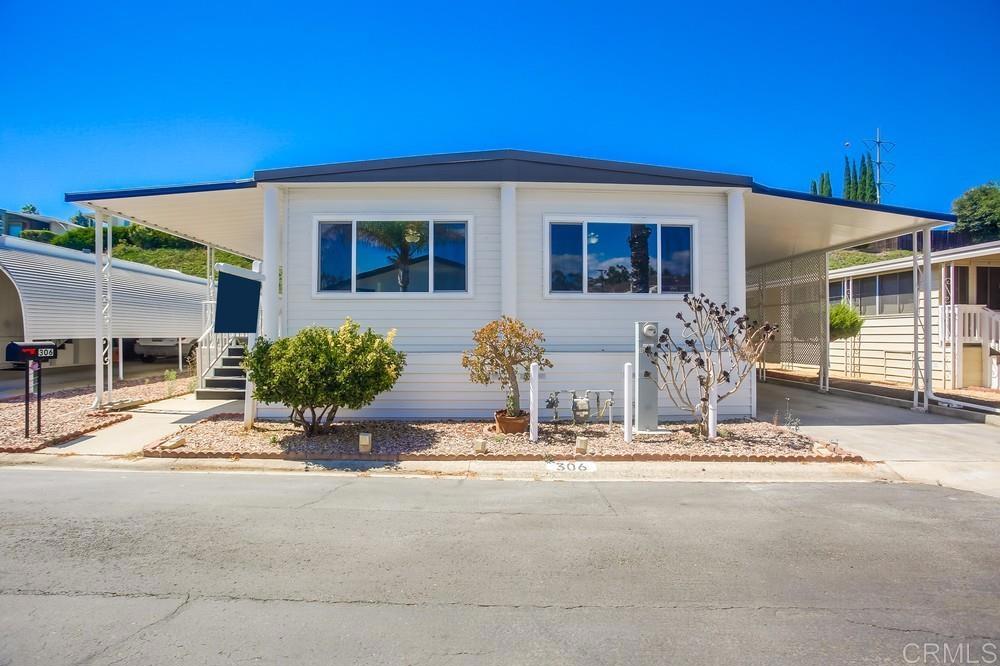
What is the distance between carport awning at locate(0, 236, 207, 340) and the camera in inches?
583

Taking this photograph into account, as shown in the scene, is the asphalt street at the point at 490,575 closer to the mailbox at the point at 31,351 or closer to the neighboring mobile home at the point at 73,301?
the mailbox at the point at 31,351

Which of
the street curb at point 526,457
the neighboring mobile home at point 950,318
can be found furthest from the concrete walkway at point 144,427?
the neighboring mobile home at point 950,318

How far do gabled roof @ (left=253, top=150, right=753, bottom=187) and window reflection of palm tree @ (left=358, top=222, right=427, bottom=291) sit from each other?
2.71 ft

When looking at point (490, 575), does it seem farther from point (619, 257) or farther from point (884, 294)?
point (884, 294)

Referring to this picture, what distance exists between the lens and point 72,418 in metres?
10.2

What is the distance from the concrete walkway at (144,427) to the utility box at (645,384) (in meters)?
7.21

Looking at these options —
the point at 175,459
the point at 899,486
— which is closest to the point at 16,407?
the point at 175,459

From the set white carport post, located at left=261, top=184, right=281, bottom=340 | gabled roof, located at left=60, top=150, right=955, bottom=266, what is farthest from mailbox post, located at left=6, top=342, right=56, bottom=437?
white carport post, located at left=261, top=184, right=281, bottom=340

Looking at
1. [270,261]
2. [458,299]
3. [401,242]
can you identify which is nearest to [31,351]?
[270,261]

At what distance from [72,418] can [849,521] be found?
11688 mm

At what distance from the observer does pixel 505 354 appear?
877 cm

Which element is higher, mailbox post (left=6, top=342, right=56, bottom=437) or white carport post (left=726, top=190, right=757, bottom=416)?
white carport post (left=726, top=190, right=757, bottom=416)

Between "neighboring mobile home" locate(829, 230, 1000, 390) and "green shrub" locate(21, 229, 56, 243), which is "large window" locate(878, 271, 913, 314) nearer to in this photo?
"neighboring mobile home" locate(829, 230, 1000, 390)

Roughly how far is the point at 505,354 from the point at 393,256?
2.95 meters
